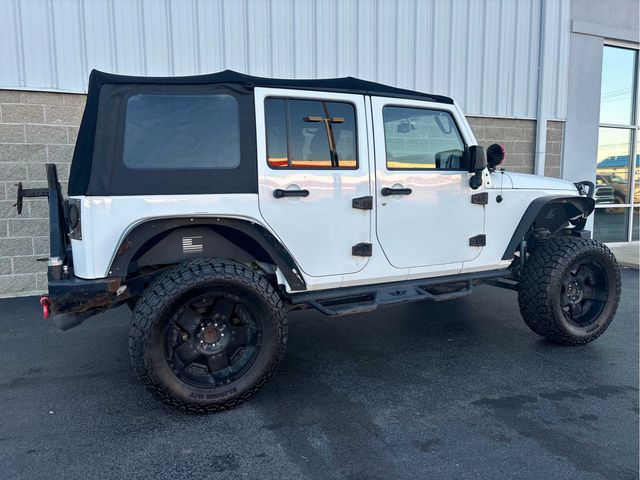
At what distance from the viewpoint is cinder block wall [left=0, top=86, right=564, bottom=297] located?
5859mm

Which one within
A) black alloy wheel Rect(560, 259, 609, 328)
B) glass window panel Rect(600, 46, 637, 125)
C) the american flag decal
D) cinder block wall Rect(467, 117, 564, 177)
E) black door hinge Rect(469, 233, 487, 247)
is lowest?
black alloy wheel Rect(560, 259, 609, 328)

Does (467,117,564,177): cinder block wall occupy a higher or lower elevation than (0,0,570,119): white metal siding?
lower

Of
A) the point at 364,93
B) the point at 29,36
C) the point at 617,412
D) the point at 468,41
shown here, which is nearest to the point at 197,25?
the point at 29,36

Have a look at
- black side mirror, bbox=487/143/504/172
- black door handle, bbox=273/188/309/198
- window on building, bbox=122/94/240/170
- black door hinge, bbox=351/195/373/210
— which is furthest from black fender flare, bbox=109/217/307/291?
black side mirror, bbox=487/143/504/172

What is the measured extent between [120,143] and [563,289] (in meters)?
3.75

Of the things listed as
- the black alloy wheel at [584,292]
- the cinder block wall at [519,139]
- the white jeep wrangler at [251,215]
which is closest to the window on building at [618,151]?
the cinder block wall at [519,139]

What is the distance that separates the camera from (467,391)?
3.40 metres

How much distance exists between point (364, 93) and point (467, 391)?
2.28 m

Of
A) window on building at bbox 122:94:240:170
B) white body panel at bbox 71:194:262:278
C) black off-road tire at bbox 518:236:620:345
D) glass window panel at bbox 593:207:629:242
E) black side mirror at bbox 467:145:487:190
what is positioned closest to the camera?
white body panel at bbox 71:194:262:278

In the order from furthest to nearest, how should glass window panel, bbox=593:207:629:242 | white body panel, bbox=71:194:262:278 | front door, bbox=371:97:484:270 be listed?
glass window panel, bbox=593:207:629:242 → front door, bbox=371:97:484:270 → white body panel, bbox=71:194:262:278

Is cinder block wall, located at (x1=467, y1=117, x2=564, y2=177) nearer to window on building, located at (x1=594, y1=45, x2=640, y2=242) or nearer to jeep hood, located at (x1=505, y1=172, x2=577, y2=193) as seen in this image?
window on building, located at (x1=594, y1=45, x2=640, y2=242)

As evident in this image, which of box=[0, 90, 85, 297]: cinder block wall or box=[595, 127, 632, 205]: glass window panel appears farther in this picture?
box=[595, 127, 632, 205]: glass window panel

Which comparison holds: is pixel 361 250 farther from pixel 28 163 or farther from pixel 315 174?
pixel 28 163

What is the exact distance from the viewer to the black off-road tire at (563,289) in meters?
4.09
